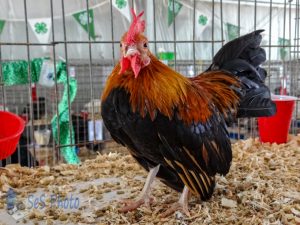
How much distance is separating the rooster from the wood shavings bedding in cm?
8

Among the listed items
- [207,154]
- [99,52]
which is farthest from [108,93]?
[99,52]

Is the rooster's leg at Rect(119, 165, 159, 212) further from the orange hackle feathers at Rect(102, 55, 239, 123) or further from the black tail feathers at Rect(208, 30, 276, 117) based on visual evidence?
the black tail feathers at Rect(208, 30, 276, 117)

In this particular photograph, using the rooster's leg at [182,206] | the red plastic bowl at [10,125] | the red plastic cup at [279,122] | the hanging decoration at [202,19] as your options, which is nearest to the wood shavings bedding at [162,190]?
the rooster's leg at [182,206]

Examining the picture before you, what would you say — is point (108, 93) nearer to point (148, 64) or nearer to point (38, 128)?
point (148, 64)

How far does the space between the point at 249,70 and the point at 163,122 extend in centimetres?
80

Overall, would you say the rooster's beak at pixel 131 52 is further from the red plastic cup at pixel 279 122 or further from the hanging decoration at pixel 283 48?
the hanging decoration at pixel 283 48

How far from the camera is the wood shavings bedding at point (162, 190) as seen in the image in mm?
1320

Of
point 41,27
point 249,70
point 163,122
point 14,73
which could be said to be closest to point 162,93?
point 163,122

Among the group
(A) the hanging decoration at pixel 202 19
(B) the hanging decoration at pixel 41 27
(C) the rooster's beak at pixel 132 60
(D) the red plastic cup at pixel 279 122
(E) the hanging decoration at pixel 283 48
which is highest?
(A) the hanging decoration at pixel 202 19

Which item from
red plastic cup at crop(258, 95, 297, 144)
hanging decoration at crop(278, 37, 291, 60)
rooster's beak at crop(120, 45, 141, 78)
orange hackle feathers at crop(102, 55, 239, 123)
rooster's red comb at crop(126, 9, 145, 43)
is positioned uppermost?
hanging decoration at crop(278, 37, 291, 60)

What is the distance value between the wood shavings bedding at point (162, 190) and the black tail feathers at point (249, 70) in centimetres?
35

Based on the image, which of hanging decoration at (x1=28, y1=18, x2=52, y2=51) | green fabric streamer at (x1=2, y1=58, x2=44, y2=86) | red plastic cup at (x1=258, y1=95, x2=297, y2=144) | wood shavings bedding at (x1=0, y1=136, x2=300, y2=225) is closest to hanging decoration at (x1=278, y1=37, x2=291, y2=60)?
red plastic cup at (x1=258, y1=95, x2=297, y2=144)

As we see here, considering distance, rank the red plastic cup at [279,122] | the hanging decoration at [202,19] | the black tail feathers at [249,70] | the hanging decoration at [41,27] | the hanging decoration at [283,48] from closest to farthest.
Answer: the black tail feathers at [249,70]
the red plastic cup at [279,122]
the hanging decoration at [283,48]
the hanging decoration at [41,27]
the hanging decoration at [202,19]

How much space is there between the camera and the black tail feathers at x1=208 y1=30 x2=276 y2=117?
5.83 feet
